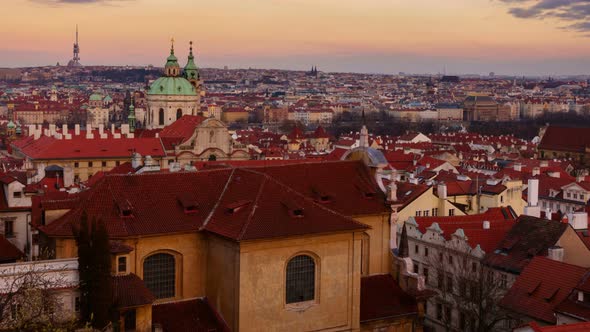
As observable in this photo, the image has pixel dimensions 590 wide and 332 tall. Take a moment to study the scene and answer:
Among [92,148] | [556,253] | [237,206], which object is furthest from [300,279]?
[92,148]

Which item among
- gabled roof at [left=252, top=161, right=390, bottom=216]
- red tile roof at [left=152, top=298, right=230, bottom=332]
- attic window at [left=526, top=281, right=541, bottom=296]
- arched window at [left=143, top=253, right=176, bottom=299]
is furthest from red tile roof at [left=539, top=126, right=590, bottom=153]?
arched window at [left=143, top=253, right=176, bottom=299]

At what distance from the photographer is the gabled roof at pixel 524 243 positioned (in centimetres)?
4022

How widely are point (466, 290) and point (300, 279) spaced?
11192mm

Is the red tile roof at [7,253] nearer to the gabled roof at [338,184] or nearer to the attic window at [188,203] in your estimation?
the attic window at [188,203]

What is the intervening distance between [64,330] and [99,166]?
7065 cm

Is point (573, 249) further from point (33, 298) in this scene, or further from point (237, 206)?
point (33, 298)

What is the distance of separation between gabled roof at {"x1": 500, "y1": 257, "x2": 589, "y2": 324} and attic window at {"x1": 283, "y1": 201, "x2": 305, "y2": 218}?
1138 cm

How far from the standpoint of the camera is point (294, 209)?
101ft

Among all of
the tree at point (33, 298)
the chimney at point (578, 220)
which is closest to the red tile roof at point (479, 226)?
the chimney at point (578, 220)

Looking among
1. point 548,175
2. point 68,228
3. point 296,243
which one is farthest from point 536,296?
point 548,175

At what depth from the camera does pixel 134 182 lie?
104ft

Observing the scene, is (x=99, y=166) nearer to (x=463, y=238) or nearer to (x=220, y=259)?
(x=463, y=238)

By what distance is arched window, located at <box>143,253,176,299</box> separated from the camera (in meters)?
30.7

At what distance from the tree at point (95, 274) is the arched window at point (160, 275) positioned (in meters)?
3.31
